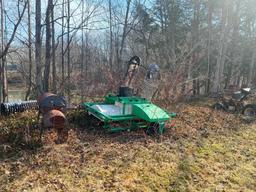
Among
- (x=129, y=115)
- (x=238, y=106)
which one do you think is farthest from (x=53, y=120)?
(x=238, y=106)

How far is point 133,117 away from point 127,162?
4.71ft

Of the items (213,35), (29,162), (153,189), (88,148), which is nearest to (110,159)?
(88,148)

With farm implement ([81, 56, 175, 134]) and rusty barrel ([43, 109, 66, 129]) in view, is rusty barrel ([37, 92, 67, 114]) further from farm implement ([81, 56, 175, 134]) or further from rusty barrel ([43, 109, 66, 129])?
farm implement ([81, 56, 175, 134])

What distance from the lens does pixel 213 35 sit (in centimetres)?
1560

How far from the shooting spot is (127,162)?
389 centimetres

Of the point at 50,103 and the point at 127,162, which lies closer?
the point at 127,162

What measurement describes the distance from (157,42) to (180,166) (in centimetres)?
1287

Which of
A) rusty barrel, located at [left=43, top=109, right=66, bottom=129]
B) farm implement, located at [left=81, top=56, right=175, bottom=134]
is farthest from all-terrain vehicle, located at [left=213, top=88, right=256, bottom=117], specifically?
rusty barrel, located at [left=43, top=109, right=66, bottom=129]

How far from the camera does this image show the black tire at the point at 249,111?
26.7ft

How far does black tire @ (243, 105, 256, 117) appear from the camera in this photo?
26.7ft

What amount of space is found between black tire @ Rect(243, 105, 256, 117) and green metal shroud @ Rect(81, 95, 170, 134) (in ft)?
13.6

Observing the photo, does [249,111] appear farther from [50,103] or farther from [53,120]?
[53,120]

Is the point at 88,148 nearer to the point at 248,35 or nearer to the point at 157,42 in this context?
the point at 157,42

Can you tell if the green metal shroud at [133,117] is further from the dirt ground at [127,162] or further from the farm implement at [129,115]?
the dirt ground at [127,162]
